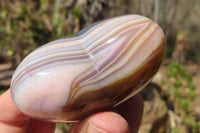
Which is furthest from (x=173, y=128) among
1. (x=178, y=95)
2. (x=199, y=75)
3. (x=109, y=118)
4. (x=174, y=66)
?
(x=199, y=75)

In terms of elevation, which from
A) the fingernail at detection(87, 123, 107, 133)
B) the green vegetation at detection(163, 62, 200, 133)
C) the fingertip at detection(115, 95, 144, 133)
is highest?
the fingernail at detection(87, 123, 107, 133)

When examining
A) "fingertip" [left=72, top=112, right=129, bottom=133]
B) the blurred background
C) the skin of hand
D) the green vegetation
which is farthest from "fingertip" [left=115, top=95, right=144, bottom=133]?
the green vegetation

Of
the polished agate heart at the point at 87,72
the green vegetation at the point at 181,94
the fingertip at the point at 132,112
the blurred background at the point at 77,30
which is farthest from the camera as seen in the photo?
the green vegetation at the point at 181,94

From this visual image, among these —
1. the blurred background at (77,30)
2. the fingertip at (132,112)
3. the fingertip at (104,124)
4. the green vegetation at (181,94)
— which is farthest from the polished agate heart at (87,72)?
the green vegetation at (181,94)

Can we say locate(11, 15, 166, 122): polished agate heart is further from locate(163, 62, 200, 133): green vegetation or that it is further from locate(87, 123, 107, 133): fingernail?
locate(163, 62, 200, 133): green vegetation

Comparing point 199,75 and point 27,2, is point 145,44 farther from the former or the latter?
point 199,75

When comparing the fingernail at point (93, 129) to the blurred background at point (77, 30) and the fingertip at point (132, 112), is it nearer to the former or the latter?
the fingertip at point (132, 112)
